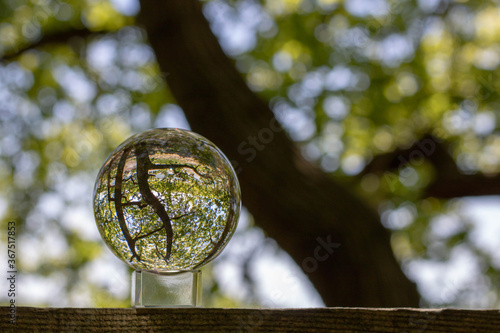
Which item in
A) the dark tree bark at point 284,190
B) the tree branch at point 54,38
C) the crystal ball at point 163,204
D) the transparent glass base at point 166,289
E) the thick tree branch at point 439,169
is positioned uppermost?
the crystal ball at point 163,204

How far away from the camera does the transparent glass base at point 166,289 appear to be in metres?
1.13

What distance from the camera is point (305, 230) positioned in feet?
9.35

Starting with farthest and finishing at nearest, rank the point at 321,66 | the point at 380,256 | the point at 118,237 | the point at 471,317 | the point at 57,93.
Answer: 1. the point at 57,93
2. the point at 321,66
3. the point at 380,256
4. the point at 118,237
5. the point at 471,317

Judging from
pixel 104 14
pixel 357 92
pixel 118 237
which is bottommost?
pixel 357 92

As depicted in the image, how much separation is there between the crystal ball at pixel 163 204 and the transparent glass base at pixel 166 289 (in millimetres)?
21

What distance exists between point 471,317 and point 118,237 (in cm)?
74

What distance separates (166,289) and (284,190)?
1.80 meters

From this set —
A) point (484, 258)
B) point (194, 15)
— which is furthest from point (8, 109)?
point (484, 258)

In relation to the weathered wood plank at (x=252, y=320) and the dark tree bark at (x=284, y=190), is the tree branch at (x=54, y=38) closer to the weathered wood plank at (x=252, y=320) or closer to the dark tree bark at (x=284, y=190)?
the dark tree bark at (x=284, y=190)

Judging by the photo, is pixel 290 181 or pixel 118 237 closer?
pixel 118 237

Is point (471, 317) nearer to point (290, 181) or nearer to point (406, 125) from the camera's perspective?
point (290, 181)

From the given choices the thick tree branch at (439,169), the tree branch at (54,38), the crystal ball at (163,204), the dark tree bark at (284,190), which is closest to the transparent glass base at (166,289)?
the crystal ball at (163,204)

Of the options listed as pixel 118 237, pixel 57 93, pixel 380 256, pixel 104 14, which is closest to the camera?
pixel 118 237

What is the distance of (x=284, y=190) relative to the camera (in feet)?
9.55
